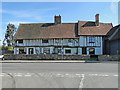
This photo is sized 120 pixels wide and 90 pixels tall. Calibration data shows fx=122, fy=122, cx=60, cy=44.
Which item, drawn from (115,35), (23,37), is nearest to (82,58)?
(115,35)

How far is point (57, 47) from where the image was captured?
1043 inches

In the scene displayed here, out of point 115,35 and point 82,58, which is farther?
point 115,35

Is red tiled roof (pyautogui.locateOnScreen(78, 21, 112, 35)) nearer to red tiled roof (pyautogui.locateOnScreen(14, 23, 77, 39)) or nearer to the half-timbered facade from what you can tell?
the half-timbered facade

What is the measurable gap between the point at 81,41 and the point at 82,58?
657 centimetres

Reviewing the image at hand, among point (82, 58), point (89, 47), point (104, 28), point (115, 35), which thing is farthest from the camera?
point (104, 28)

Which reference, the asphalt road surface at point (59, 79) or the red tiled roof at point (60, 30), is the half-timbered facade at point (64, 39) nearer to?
the red tiled roof at point (60, 30)

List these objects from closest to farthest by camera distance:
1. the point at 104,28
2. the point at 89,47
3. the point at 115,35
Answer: the point at 115,35 < the point at 89,47 < the point at 104,28

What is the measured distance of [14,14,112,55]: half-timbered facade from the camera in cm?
2598

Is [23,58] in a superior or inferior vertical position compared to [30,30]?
inferior

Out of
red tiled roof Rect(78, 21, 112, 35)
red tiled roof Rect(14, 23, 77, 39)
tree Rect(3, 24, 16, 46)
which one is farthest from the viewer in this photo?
tree Rect(3, 24, 16, 46)

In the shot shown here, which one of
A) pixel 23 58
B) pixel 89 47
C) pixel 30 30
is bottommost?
pixel 23 58

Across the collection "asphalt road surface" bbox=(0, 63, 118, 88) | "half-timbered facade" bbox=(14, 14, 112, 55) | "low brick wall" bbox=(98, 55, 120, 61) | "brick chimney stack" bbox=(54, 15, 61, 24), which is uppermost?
"brick chimney stack" bbox=(54, 15, 61, 24)

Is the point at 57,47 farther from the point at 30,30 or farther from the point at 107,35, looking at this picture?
the point at 107,35

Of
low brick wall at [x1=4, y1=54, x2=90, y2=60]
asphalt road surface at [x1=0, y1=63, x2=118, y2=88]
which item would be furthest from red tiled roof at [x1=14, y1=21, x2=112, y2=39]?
asphalt road surface at [x1=0, y1=63, x2=118, y2=88]
